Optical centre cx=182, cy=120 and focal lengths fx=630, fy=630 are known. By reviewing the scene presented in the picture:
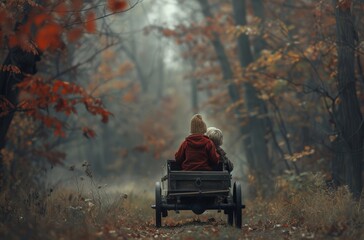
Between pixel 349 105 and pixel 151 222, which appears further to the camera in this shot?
pixel 349 105

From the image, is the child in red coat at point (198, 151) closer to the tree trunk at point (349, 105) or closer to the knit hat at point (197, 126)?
the knit hat at point (197, 126)

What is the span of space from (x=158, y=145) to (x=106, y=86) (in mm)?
7808

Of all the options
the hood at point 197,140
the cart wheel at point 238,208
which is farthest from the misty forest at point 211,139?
the hood at point 197,140

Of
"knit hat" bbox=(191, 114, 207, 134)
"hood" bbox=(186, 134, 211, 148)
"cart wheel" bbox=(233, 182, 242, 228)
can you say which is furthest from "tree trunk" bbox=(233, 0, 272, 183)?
"cart wheel" bbox=(233, 182, 242, 228)

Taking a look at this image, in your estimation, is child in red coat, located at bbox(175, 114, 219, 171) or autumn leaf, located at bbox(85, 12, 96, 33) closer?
autumn leaf, located at bbox(85, 12, 96, 33)

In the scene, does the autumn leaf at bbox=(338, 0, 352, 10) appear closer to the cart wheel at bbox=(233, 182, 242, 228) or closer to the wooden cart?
the wooden cart

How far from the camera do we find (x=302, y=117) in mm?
20422

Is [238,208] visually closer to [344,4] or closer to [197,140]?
[197,140]

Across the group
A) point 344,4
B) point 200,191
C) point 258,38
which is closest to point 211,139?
point 200,191

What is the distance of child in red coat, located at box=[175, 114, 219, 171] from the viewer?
36.2 feet

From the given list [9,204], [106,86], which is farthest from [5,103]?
[106,86]

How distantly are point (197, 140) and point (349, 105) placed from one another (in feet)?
13.9

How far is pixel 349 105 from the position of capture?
13625 millimetres

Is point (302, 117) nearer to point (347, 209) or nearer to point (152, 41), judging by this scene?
point (347, 209)
